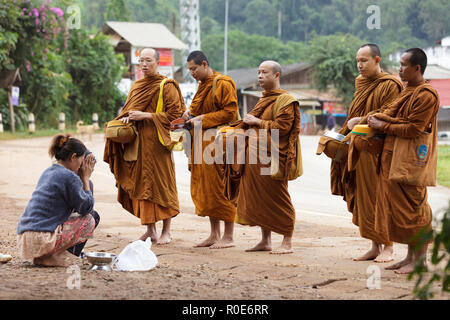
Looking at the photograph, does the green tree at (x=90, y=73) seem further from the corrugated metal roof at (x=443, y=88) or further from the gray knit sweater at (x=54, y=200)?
the gray knit sweater at (x=54, y=200)

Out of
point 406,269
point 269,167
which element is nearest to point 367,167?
point 269,167

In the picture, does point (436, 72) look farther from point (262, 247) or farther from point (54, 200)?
point (54, 200)

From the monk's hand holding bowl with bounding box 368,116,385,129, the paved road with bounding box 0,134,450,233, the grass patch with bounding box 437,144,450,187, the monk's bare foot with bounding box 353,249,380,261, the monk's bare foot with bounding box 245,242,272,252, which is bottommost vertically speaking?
the grass patch with bounding box 437,144,450,187

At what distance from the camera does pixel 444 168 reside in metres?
18.3

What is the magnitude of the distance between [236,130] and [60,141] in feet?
6.85

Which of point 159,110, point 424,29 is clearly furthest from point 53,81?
point 424,29

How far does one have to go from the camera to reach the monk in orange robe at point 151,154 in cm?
738

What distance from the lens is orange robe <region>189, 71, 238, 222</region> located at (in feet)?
23.6

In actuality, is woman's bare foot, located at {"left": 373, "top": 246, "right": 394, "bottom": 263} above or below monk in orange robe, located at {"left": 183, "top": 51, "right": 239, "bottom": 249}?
below

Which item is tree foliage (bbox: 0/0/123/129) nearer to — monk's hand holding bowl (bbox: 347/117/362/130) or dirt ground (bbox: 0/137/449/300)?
dirt ground (bbox: 0/137/449/300)

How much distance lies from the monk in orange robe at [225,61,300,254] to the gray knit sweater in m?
1.95

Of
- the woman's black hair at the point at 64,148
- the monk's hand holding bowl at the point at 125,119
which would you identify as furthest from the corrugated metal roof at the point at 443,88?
the woman's black hair at the point at 64,148

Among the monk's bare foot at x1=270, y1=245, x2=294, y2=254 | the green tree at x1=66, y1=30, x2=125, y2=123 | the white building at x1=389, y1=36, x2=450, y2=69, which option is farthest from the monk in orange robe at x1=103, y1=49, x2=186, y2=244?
the white building at x1=389, y1=36, x2=450, y2=69

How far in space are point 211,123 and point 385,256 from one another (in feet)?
7.43
